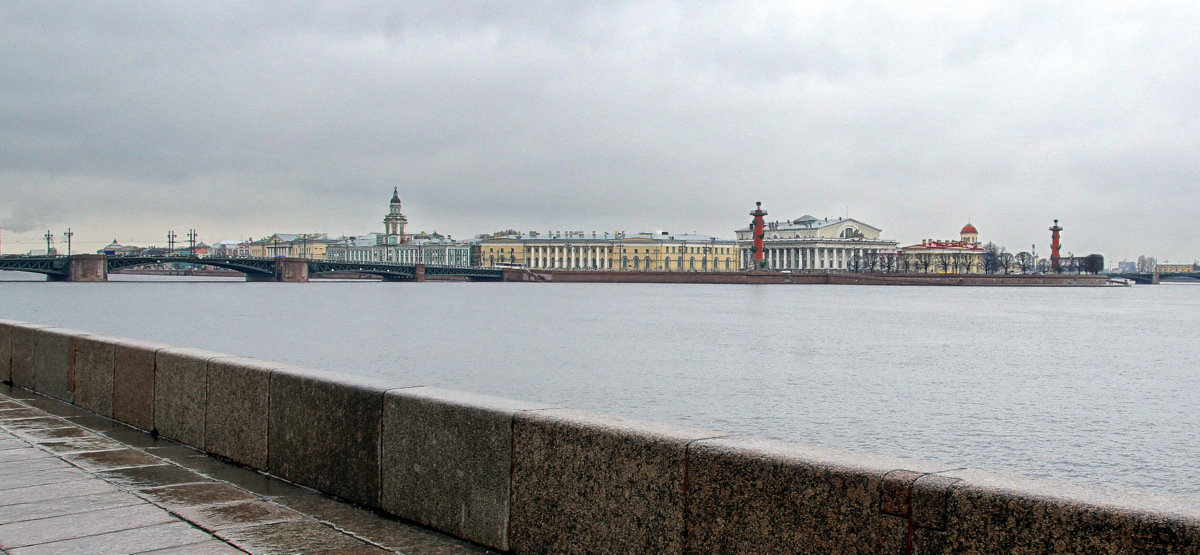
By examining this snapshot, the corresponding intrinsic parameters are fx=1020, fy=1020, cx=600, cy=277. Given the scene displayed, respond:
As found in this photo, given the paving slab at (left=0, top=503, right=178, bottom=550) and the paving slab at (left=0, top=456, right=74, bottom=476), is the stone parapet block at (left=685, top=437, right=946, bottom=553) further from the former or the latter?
the paving slab at (left=0, top=456, right=74, bottom=476)

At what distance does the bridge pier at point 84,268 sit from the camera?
7494cm

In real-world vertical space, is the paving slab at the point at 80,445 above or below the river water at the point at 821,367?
above

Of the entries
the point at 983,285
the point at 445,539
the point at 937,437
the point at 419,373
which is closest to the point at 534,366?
the point at 419,373

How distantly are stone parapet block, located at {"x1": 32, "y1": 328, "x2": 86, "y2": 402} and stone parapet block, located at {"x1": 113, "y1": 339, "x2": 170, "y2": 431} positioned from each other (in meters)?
0.87

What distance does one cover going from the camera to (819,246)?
122 m

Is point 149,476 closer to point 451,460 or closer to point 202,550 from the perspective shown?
point 202,550

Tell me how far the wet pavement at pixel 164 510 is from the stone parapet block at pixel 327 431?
0.07m

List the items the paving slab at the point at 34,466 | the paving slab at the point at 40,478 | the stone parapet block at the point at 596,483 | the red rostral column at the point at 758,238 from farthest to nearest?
the red rostral column at the point at 758,238, the paving slab at the point at 34,466, the paving slab at the point at 40,478, the stone parapet block at the point at 596,483

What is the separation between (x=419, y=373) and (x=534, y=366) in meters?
2.75

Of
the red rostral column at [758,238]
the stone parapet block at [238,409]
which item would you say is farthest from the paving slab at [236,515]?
the red rostral column at [758,238]

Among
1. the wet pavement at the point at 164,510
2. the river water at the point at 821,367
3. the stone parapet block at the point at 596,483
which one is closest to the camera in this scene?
the stone parapet block at the point at 596,483

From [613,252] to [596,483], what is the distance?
4950 inches

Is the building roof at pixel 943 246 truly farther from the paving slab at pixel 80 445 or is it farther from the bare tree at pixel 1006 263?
the paving slab at pixel 80 445

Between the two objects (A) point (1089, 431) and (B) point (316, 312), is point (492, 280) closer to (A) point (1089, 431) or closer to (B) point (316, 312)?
(B) point (316, 312)
